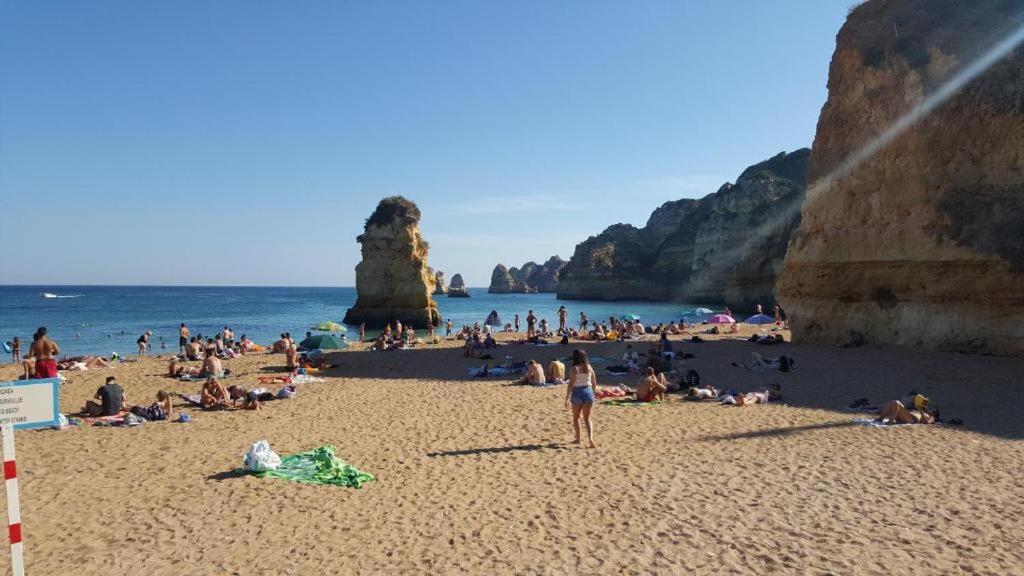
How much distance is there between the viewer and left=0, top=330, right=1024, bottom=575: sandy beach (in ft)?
17.3

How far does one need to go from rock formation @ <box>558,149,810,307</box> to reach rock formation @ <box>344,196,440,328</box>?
34088 millimetres

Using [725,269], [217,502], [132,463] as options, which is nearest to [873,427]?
[217,502]

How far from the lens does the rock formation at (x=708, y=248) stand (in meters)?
57.5

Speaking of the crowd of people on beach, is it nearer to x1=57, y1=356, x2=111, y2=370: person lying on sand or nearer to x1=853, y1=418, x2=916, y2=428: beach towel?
x1=57, y1=356, x2=111, y2=370: person lying on sand

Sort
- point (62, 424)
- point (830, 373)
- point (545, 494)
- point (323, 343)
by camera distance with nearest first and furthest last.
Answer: point (545, 494) < point (62, 424) < point (830, 373) < point (323, 343)

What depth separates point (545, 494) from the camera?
22.7 ft

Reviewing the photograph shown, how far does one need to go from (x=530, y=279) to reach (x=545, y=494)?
16687 centimetres

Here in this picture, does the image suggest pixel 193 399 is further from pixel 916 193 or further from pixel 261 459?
pixel 916 193

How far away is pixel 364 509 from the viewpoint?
21.4 ft

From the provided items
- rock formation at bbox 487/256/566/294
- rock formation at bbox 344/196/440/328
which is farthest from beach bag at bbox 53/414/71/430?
rock formation at bbox 487/256/566/294

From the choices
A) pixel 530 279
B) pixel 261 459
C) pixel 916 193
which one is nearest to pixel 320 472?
pixel 261 459

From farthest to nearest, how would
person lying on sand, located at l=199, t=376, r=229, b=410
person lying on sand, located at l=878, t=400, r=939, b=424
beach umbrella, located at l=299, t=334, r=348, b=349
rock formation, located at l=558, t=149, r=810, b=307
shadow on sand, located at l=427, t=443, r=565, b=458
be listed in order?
rock formation, located at l=558, t=149, r=810, b=307, beach umbrella, located at l=299, t=334, r=348, b=349, person lying on sand, located at l=199, t=376, r=229, b=410, person lying on sand, located at l=878, t=400, r=939, b=424, shadow on sand, located at l=427, t=443, r=565, b=458

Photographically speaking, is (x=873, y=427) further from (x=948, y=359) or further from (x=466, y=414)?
(x=948, y=359)

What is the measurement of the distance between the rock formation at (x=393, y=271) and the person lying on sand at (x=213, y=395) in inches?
1313
